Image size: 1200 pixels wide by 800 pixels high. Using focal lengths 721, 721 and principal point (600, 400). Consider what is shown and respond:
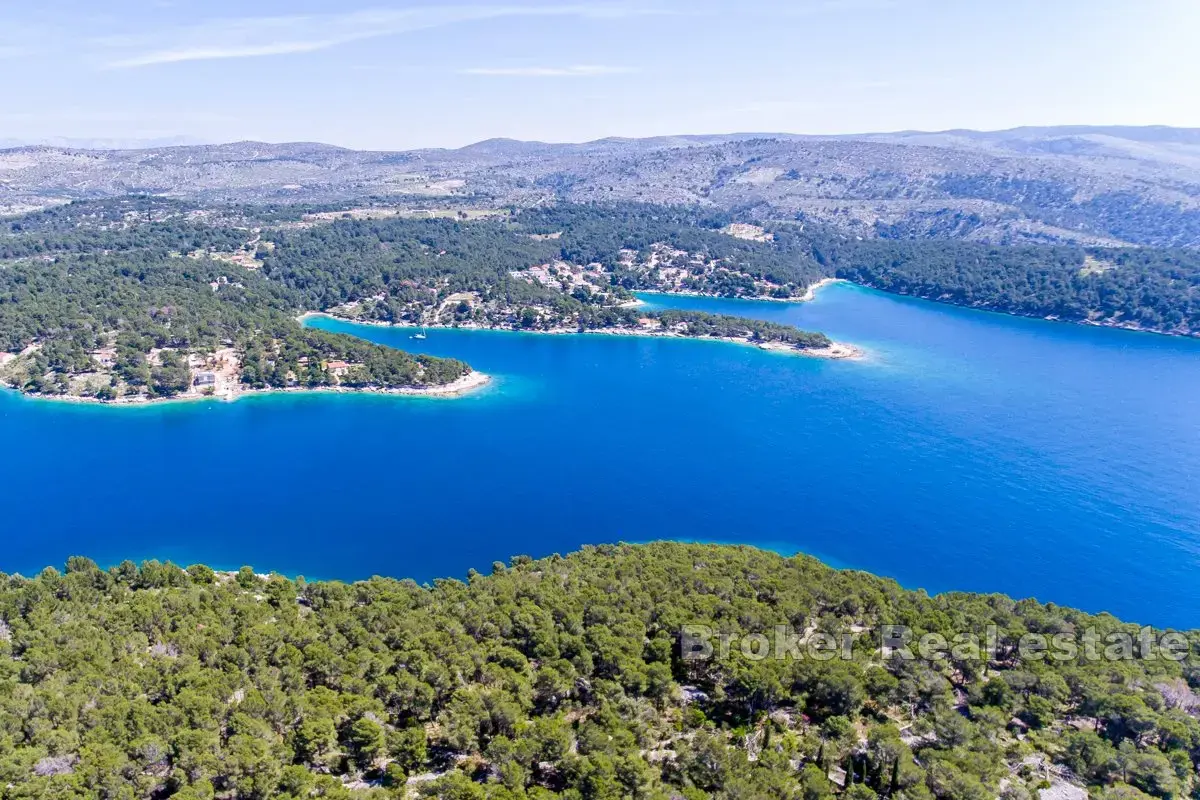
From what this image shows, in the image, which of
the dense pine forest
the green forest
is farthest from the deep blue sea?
the green forest

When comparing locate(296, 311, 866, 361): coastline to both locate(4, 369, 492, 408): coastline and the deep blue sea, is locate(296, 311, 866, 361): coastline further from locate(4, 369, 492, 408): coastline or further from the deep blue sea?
locate(4, 369, 492, 408): coastline

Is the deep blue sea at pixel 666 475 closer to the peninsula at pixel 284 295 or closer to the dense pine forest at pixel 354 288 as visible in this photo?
the peninsula at pixel 284 295

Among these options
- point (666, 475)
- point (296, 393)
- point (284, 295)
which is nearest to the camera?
point (666, 475)

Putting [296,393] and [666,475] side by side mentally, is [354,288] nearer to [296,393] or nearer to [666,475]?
[296,393]

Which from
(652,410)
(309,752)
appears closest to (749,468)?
(652,410)

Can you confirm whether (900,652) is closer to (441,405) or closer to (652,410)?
(652,410)

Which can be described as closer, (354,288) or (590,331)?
(590,331)

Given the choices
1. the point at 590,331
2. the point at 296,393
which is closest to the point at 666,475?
the point at 296,393
